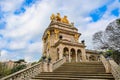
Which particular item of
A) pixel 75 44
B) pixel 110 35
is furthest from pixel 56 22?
pixel 110 35

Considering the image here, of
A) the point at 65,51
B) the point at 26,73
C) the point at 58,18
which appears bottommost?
the point at 26,73

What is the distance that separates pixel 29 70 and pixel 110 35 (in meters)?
9.27

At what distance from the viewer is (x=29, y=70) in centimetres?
840

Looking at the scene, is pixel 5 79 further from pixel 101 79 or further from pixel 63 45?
pixel 63 45

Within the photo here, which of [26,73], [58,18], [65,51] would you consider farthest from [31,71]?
[58,18]

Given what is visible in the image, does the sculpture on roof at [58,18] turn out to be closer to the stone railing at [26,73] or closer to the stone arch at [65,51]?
the stone arch at [65,51]

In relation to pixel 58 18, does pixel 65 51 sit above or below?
below

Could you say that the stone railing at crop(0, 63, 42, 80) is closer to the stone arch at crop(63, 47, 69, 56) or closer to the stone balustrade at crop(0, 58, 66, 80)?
the stone balustrade at crop(0, 58, 66, 80)

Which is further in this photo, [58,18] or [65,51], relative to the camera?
[58,18]

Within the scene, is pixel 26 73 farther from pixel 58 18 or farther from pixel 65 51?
pixel 58 18

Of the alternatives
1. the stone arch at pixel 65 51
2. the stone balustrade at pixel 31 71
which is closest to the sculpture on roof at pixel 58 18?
the stone arch at pixel 65 51

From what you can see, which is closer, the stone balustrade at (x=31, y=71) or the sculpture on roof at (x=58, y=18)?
the stone balustrade at (x=31, y=71)

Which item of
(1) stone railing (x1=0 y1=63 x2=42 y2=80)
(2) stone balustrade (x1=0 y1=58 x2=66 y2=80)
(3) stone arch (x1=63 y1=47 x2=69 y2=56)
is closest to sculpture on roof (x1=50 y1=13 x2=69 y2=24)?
(3) stone arch (x1=63 y1=47 x2=69 y2=56)

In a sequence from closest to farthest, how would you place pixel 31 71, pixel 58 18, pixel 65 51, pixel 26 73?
pixel 26 73 < pixel 31 71 < pixel 65 51 < pixel 58 18
